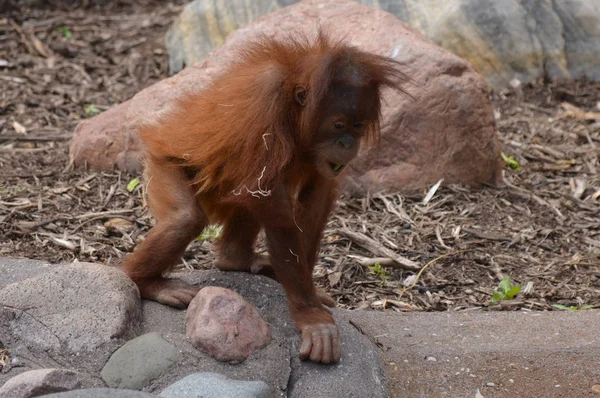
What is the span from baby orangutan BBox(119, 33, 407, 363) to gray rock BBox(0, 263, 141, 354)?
0.99ft

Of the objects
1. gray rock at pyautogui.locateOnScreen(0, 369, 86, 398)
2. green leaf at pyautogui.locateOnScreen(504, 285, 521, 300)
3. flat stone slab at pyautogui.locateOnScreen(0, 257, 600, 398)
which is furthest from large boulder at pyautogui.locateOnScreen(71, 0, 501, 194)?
gray rock at pyautogui.locateOnScreen(0, 369, 86, 398)

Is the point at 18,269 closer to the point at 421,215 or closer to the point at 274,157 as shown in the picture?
the point at 274,157

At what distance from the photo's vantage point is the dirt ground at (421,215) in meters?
5.01

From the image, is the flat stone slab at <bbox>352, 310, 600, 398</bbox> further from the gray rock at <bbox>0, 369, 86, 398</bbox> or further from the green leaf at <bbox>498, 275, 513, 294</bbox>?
the gray rock at <bbox>0, 369, 86, 398</bbox>

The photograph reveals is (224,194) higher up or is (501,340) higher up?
(224,194)

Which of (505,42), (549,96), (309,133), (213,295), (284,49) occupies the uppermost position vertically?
(284,49)

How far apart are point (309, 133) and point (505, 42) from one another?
4632 millimetres

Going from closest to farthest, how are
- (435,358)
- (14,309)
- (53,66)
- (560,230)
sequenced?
(14,309) → (435,358) → (560,230) → (53,66)

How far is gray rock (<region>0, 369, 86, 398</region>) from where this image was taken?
2973mm

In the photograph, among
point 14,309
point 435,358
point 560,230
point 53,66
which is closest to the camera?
point 14,309

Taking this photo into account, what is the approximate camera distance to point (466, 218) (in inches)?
225

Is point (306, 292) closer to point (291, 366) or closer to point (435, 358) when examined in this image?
point (291, 366)

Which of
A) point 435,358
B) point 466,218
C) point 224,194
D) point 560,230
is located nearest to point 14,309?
point 224,194

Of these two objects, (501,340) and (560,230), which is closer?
(501,340)
